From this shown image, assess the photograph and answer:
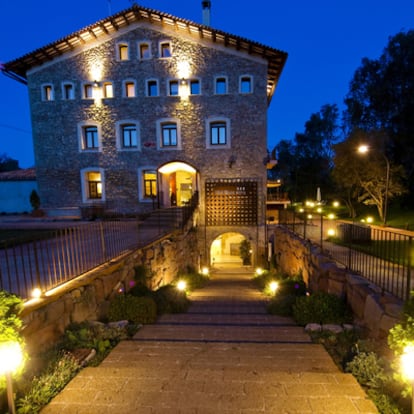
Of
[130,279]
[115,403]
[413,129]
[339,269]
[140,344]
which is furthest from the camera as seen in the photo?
[413,129]

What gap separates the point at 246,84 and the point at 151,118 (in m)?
5.87

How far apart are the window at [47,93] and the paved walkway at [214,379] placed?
16.2 m

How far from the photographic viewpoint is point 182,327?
4406 mm

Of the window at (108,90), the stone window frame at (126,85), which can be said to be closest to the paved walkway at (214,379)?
the stone window frame at (126,85)

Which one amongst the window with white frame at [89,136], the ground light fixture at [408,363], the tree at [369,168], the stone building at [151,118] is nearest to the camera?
the ground light fixture at [408,363]

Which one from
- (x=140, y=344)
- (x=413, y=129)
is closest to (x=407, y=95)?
(x=413, y=129)

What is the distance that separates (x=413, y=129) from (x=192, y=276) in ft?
62.5

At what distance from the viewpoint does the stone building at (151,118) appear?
13.7 m

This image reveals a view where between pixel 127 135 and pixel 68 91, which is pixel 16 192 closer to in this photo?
pixel 68 91

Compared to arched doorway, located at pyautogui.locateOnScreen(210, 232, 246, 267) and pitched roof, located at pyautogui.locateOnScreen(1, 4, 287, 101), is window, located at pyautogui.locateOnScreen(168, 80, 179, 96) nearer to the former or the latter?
pitched roof, located at pyautogui.locateOnScreen(1, 4, 287, 101)

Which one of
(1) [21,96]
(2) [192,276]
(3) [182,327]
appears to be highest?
(1) [21,96]

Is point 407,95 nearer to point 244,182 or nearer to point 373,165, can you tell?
point 373,165

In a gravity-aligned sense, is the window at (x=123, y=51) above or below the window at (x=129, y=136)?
above

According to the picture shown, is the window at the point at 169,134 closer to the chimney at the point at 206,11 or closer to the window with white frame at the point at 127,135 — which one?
the window with white frame at the point at 127,135
